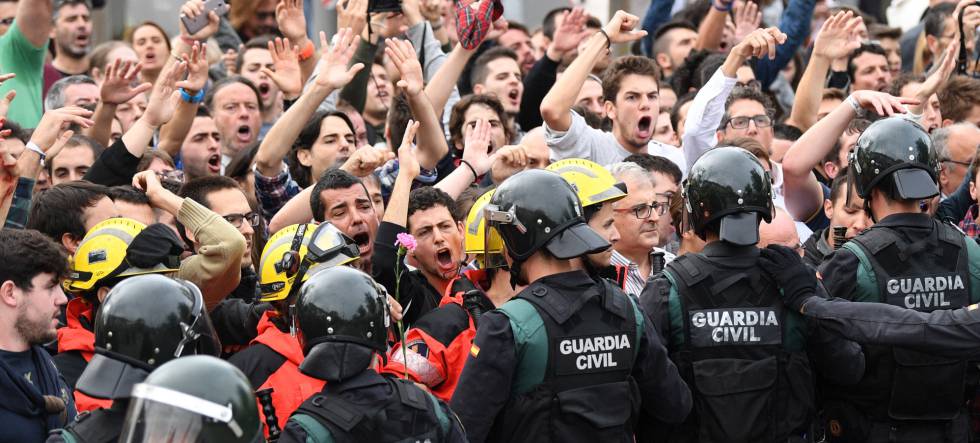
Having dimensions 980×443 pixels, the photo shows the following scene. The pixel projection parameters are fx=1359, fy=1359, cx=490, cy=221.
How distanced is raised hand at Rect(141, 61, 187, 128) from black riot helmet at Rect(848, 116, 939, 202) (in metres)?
4.00

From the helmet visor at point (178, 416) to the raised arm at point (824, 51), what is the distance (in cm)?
587

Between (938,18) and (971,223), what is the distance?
194 inches

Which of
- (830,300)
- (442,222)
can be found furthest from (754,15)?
(830,300)

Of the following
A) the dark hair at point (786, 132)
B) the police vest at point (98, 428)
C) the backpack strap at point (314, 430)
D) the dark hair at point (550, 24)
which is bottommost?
the backpack strap at point (314, 430)

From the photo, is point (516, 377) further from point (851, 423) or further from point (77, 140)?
point (77, 140)

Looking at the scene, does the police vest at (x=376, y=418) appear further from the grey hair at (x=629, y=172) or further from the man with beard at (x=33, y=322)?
the grey hair at (x=629, y=172)

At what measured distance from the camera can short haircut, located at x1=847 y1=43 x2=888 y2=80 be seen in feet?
36.6

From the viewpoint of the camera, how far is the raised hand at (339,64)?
785cm

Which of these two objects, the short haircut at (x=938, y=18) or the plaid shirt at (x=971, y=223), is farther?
the short haircut at (x=938, y=18)

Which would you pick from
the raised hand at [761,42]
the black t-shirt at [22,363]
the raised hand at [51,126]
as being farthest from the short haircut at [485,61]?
the black t-shirt at [22,363]

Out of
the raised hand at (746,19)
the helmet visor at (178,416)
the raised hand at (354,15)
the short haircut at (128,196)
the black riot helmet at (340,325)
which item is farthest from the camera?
the raised hand at (746,19)

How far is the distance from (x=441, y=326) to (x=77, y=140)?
11.6ft

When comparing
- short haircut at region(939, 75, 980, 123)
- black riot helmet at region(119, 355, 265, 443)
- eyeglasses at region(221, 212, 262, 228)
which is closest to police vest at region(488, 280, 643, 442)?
black riot helmet at region(119, 355, 265, 443)

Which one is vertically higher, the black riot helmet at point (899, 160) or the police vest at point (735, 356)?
the black riot helmet at point (899, 160)
